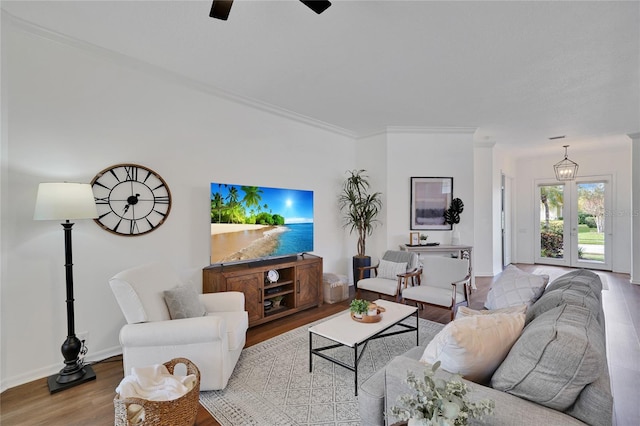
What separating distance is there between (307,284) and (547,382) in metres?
3.16

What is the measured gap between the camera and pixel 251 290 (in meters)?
3.46

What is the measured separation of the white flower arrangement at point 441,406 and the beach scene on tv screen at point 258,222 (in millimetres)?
2892

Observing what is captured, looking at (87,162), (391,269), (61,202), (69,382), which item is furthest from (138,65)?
(391,269)

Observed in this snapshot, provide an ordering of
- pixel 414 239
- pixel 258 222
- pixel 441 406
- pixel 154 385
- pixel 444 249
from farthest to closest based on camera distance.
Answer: pixel 414 239, pixel 444 249, pixel 258 222, pixel 154 385, pixel 441 406

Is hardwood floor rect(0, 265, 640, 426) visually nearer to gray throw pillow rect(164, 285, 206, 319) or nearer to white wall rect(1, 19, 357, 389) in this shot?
white wall rect(1, 19, 357, 389)

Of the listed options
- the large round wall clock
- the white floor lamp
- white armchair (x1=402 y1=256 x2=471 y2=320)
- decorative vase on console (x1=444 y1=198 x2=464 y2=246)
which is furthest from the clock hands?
decorative vase on console (x1=444 y1=198 x2=464 y2=246)

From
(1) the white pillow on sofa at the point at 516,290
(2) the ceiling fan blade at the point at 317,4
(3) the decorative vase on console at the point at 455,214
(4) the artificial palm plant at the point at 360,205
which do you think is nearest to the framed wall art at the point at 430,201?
(3) the decorative vase on console at the point at 455,214

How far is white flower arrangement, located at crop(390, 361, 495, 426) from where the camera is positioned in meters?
0.90

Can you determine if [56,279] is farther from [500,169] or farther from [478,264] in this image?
[500,169]

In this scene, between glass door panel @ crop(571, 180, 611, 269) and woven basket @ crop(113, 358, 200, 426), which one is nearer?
woven basket @ crop(113, 358, 200, 426)

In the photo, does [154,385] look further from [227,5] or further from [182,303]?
[227,5]

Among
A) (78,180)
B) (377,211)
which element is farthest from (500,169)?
(78,180)

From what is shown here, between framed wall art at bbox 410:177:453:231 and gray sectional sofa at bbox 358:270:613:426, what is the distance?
3817 millimetres

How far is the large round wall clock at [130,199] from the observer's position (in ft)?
9.32
